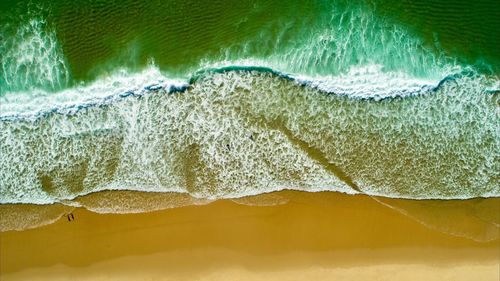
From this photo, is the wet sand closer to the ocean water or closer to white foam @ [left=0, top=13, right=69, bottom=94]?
the ocean water

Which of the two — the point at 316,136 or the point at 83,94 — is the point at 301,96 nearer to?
the point at 316,136

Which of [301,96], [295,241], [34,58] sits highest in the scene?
[34,58]

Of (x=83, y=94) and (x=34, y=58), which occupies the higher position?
(x=34, y=58)

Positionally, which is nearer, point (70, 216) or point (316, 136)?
point (316, 136)

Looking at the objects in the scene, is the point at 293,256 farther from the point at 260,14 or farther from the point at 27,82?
the point at 27,82

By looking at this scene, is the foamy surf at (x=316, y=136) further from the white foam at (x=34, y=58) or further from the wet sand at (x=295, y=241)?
the white foam at (x=34, y=58)

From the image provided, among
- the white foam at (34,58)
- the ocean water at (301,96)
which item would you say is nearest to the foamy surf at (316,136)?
the ocean water at (301,96)

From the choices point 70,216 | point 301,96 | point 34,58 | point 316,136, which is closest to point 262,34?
point 301,96
